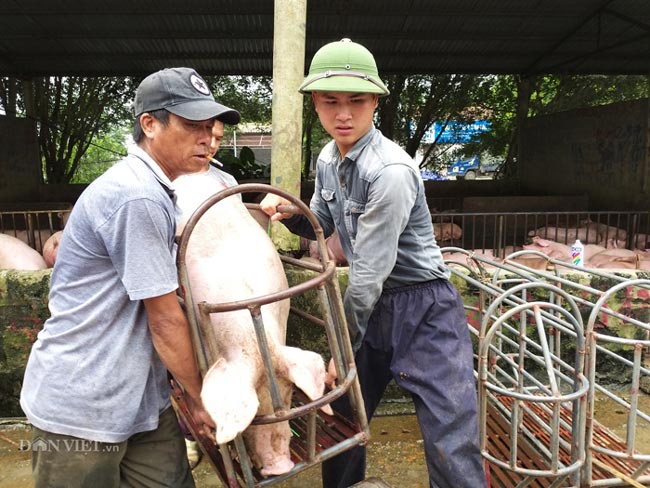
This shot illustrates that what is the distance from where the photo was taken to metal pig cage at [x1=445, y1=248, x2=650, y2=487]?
2.23 metres

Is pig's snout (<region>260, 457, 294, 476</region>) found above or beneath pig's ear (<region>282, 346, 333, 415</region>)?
beneath

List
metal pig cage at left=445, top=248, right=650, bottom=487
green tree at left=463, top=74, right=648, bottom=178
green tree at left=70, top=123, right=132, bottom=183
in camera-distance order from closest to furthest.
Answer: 1. metal pig cage at left=445, top=248, right=650, bottom=487
2. green tree at left=463, top=74, right=648, bottom=178
3. green tree at left=70, top=123, right=132, bottom=183

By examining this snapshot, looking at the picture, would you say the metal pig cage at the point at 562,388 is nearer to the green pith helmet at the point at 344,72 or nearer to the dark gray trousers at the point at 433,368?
the dark gray trousers at the point at 433,368

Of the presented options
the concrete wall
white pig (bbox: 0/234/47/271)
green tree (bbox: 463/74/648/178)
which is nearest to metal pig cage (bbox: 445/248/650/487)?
white pig (bbox: 0/234/47/271)

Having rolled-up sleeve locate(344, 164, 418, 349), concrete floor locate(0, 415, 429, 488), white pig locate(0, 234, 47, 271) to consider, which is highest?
rolled-up sleeve locate(344, 164, 418, 349)

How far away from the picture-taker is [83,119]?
12.9m

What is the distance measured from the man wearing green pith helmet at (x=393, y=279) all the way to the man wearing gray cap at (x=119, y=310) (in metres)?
0.59

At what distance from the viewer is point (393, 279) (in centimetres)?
224

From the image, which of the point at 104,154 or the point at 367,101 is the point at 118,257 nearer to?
the point at 367,101

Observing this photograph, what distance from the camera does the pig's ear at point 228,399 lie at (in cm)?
139

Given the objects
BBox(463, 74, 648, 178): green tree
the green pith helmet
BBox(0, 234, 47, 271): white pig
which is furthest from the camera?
BBox(463, 74, 648, 178): green tree

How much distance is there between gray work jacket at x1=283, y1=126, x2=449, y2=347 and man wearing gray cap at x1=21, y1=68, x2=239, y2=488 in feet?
2.14

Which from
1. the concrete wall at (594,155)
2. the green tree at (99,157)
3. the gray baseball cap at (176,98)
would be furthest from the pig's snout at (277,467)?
the green tree at (99,157)

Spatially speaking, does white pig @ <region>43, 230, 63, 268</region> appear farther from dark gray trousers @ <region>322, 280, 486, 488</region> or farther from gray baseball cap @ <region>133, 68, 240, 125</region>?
gray baseball cap @ <region>133, 68, 240, 125</region>
